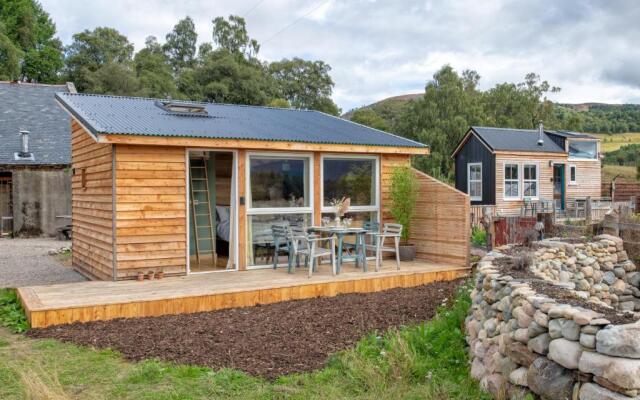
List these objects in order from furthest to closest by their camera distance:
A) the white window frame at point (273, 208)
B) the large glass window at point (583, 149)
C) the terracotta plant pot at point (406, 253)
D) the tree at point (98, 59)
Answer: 1. the tree at point (98, 59)
2. the large glass window at point (583, 149)
3. the terracotta plant pot at point (406, 253)
4. the white window frame at point (273, 208)

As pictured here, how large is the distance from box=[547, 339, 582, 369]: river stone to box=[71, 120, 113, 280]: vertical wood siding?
6.26 m

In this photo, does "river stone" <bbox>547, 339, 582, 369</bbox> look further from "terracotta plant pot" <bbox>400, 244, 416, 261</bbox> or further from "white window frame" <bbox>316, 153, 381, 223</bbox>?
"terracotta plant pot" <bbox>400, 244, 416, 261</bbox>

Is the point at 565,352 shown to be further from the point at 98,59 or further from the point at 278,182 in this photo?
the point at 98,59

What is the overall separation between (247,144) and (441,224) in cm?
379

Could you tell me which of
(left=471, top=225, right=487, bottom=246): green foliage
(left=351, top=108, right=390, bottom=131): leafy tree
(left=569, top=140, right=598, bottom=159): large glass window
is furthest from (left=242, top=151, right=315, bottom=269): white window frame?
(left=351, top=108, right=390, bottom=131): leafy tree

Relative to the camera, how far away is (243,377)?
4578mm

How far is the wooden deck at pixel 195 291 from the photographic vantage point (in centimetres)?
648

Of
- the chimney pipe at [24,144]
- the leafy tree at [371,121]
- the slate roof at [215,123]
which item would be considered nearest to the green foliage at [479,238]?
the slate roof at [215,123]

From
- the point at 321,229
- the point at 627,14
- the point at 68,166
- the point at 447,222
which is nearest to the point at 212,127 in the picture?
the point at 321,229

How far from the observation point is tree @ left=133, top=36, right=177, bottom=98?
3388 centimetres

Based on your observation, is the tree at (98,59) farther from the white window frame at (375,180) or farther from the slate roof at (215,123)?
the white window frame at (375,180)

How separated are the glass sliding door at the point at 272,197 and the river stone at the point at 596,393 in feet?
20.5

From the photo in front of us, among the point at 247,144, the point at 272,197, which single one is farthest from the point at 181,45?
the point at 247,144

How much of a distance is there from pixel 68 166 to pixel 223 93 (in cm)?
1883
